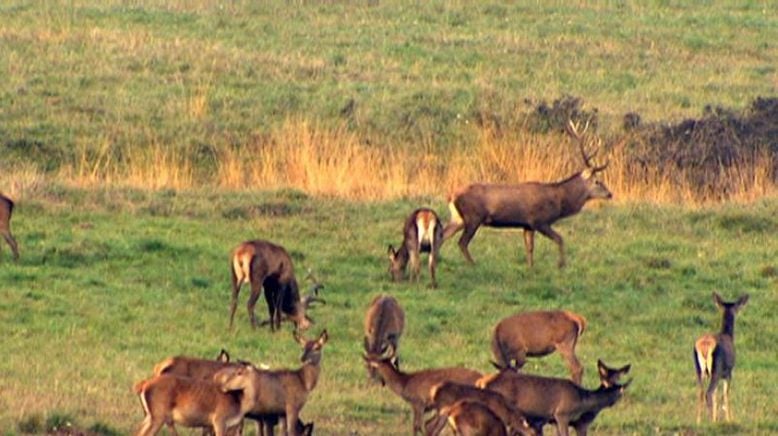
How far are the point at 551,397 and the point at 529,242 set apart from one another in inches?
307

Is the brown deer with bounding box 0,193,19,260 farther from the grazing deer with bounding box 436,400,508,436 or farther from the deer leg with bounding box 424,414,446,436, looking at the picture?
the grazing deer with bounding box 436,400,508,436

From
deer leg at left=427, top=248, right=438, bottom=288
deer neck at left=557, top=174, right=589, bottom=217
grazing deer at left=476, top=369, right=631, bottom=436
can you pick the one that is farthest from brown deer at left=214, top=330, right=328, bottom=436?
deer neck at left=557, top=174, right=589, bottom=217

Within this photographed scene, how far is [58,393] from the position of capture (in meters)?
12.9

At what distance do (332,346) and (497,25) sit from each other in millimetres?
18993

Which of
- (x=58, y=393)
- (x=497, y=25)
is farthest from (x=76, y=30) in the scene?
(x=58, y=393)

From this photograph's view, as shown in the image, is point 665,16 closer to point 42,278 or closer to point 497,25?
point 497,25

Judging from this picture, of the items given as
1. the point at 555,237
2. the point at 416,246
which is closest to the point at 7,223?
the point at 416,246

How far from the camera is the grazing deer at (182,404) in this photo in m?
10.9

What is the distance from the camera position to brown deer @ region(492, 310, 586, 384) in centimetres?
1438

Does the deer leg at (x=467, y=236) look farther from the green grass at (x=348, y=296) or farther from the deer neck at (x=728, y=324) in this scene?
the deer neck at (x=728, y=324)

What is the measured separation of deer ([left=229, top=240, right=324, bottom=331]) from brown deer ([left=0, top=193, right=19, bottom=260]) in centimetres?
254

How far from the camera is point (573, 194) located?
67.1ft

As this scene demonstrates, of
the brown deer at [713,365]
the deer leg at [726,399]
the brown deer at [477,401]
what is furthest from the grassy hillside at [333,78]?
the brown deer at [477,401]

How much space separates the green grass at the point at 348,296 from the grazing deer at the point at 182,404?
0.79 meters
